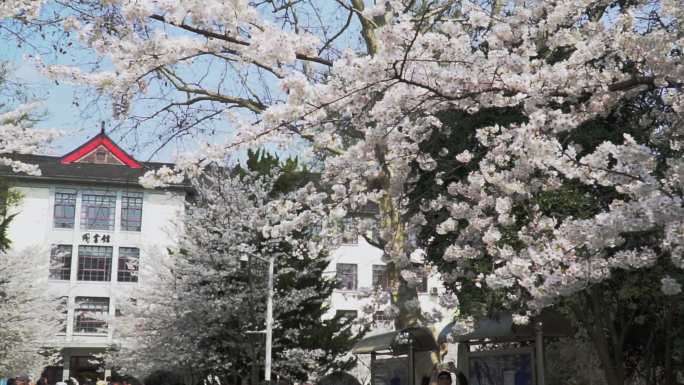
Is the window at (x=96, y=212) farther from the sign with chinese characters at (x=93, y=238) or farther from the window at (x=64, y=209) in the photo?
the window at (x=64, y=209)

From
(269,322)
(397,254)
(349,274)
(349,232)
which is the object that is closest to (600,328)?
(397,254)

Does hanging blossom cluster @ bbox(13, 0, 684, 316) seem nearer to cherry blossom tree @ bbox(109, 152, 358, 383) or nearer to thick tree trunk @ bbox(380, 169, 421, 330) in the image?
thick tree trunk @ bbox(380, 169, 421, 330)

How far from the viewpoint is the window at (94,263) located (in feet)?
158

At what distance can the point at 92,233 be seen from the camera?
49.0 metres

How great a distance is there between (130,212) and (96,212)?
2026mm

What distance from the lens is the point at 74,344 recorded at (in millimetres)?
46781

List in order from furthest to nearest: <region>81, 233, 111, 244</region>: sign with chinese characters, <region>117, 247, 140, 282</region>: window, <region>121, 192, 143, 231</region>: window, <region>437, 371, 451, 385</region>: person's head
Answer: <region>121, 192, 143, 231</region>: window → <region>81, 233, 111, 244</region>: sign with chinese characters → <region>117, 247, 140, 282</region>: window → <region>437, 371, 451, 385</region>: person's head

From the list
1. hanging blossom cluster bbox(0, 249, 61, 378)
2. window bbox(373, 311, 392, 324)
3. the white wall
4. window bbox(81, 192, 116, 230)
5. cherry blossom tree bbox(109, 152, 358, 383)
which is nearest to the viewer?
window bbox(373, 311, 392, 324)

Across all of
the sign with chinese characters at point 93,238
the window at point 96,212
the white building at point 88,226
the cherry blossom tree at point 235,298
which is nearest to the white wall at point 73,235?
the white building at point 88,226

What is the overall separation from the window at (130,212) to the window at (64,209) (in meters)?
2.87

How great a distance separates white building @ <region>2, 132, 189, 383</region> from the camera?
47500 millimetres

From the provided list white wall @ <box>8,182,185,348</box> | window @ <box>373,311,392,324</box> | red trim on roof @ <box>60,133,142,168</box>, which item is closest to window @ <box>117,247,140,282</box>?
white wall @ <box>8,182,185,348</box>

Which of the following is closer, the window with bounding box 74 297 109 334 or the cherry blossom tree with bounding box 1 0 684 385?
the cherry blossom tree with bounding box 1 0 684 385

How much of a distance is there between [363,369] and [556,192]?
27.3m
